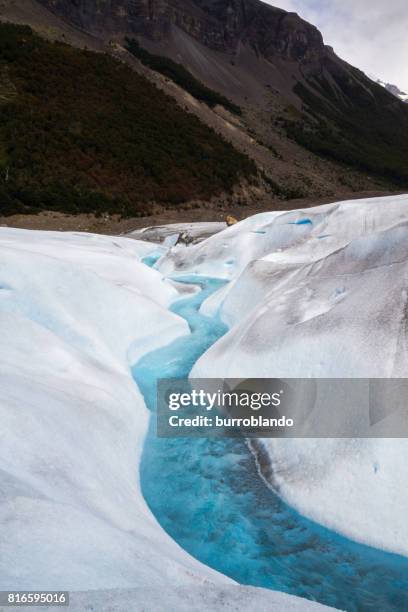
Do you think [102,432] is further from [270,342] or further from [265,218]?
[265,218]

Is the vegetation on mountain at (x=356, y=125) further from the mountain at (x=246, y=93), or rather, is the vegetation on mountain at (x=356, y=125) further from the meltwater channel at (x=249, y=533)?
the meltwater channel at (x=249, y=533)

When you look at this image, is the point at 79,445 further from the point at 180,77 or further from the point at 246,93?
the point at 246,93

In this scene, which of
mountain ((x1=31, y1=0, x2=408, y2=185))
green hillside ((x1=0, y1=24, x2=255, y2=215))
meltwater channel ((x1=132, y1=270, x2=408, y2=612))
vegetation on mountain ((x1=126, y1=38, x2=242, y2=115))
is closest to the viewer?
meltwater channel ((x1=132, y1=270, x2=408, y2=612))

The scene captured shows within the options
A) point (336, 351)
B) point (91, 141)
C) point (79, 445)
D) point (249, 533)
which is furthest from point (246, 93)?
point (249, 533)

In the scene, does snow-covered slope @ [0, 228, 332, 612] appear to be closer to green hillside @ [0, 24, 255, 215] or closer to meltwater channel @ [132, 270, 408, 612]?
meltwater channel @ [132, 270, 408, 612]

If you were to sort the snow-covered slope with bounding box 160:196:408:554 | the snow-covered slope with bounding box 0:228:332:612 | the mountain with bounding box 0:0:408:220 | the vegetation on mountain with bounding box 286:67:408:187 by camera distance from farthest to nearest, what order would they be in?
the vegetation on mountain with bounding box 286:67:408:187 → the mountain with bounding box 0:0:408:220 → the snow-covered slope with bounding box 160:196:408:554 → the snow-covered slope with bounding box 0:228:332:612

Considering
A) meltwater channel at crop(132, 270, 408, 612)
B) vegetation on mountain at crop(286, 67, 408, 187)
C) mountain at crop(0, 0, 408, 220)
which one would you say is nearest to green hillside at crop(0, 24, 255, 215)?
mountain at crop(0, 0, 408, 220)
